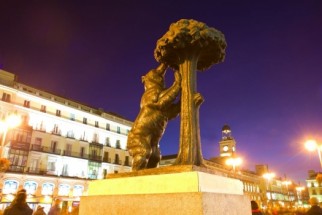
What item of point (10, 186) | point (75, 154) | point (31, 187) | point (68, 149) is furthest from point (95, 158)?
point (10, 186)

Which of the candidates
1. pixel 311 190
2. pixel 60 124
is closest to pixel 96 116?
pixel 60 124

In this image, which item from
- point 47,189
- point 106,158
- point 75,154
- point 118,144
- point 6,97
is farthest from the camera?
point 118,144

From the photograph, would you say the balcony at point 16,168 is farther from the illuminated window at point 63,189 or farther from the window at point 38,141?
the illuminated window at point 63,189

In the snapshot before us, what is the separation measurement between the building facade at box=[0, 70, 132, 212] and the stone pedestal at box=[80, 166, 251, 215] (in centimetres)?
2526

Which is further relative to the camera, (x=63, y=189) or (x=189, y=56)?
(x=63, y=189)

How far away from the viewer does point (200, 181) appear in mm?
2824

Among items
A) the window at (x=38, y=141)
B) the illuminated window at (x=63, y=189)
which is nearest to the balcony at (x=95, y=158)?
the illuminated window at (x=63, y=189)

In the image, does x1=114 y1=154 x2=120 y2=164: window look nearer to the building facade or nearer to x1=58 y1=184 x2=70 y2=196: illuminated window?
the building facade

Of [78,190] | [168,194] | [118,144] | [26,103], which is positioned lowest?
[168,194]

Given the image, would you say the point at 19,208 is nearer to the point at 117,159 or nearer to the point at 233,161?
the point at 233,161

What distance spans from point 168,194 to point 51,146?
3546 centimetres

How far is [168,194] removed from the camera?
291 cm

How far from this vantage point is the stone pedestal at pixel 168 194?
2.75 metres

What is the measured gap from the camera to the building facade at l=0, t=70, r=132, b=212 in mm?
30203
